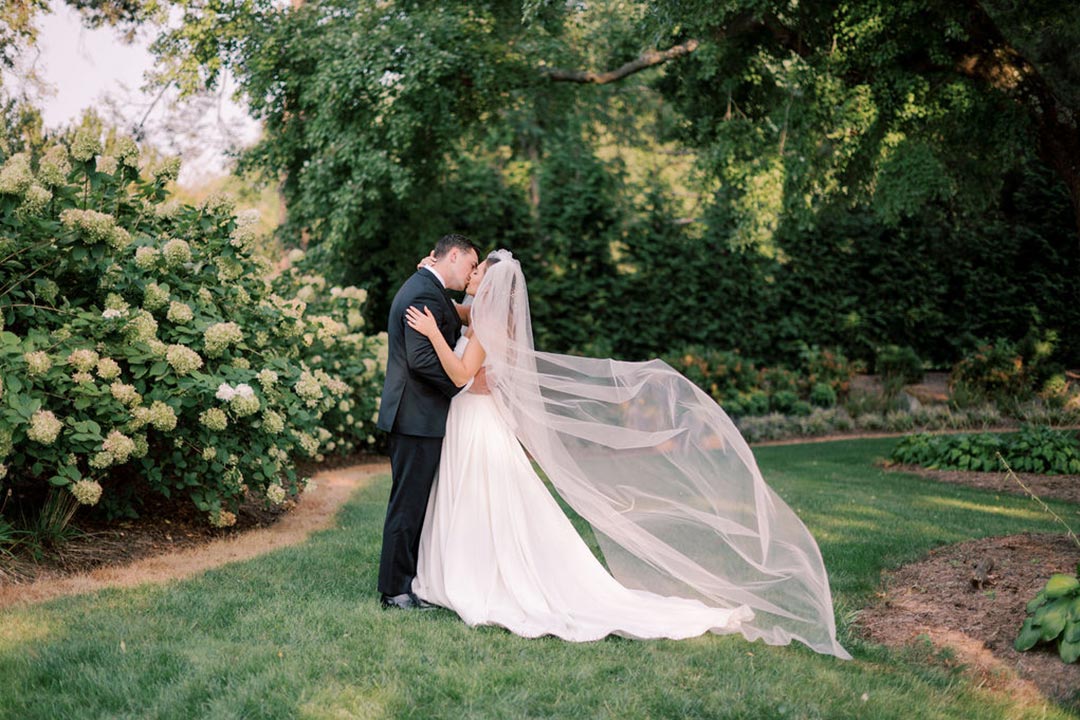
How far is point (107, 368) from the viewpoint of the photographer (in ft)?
17.1

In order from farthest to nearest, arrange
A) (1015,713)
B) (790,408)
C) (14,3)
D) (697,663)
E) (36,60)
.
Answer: (790,408)
(36,60)
(14,3)
(697,663)
(1015,713)

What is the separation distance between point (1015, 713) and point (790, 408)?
33.2 feet

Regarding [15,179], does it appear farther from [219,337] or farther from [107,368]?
[219,337]

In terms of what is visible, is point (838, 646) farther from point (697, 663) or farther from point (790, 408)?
point (790, 408)

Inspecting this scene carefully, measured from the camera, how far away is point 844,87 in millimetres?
9086

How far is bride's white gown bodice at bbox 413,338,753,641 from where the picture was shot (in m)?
4.57

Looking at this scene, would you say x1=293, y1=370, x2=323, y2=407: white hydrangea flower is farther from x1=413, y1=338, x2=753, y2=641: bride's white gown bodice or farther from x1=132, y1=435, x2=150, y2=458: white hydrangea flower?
x1=413, y1=338, x2=753, y2=641: bride's white gown bodice

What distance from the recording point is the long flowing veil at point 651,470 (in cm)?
463

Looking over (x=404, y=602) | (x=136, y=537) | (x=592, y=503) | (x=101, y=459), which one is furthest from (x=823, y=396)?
(x=101, y=459)

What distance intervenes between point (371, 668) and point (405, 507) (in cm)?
124

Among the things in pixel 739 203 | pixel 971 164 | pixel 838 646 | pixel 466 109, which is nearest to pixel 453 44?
pixel 466 109

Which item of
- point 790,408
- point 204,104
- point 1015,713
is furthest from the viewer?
point 204,104

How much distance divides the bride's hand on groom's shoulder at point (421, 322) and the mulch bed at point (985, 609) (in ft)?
8.94

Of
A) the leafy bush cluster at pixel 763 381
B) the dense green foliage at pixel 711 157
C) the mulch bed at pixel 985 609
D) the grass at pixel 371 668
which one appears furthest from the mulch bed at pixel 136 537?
the leafy bush cluster at pixel 763 381
